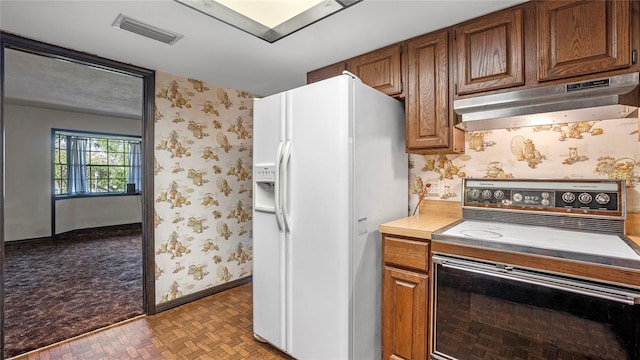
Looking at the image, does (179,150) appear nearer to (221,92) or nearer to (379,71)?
(221,92)

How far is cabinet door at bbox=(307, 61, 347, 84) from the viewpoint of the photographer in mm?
2352

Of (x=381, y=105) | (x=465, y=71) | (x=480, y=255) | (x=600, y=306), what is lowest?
(x=600, y=306)

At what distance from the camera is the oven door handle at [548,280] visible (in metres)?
1.11

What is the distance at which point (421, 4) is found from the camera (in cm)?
159

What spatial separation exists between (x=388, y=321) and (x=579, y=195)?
1.25 m

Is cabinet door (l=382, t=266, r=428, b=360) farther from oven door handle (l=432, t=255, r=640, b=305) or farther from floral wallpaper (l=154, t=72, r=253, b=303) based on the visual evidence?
floral wallpaper (l=154, t=72, r=253, b=303)

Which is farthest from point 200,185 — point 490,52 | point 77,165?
point 77,165

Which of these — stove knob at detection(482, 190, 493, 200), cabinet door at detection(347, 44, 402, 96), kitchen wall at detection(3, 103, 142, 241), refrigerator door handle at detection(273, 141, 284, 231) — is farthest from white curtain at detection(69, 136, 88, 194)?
stove knob at detection(482, 190, 493, 200)

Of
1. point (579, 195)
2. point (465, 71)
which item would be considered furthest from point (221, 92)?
point (579, 195)

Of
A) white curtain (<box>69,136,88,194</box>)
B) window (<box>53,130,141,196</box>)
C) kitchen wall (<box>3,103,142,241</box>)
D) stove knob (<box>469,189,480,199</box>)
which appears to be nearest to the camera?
stove knob (<box>469,189,480,199</box>)

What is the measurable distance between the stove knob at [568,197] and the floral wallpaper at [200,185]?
278 cm

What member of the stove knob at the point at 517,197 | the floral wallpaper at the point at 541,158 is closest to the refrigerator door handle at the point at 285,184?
the floral wallpaper at the point at 541,158

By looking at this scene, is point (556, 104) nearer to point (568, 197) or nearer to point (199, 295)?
point (568, 197)

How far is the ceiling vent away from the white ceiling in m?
0.04
